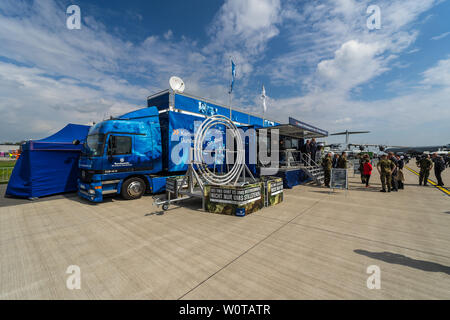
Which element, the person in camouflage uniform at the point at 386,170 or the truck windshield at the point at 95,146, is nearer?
the truck windshield at the point at 95,146

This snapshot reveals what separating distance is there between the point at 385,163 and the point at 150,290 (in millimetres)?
10545

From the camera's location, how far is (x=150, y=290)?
7.56 feet

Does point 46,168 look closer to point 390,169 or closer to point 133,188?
point 133,188

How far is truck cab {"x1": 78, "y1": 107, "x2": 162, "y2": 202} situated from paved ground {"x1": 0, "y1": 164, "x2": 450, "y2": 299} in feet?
3.84

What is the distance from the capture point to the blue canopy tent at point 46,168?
7445mm

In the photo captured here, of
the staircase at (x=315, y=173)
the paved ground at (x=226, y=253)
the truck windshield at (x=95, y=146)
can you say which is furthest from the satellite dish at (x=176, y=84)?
the staircase at (x=315, y=173)

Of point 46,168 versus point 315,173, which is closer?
point 46,168

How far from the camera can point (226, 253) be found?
10.5 ft

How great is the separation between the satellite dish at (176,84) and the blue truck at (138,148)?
20.1 inches

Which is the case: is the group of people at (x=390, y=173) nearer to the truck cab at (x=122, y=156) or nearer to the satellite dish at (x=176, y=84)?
the satellite dish at (x=176, y=84)

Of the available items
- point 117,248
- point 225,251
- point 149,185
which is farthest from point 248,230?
point 149,185

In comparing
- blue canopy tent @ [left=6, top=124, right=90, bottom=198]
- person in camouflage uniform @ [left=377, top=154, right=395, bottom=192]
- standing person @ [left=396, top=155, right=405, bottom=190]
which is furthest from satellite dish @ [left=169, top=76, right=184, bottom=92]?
standing person @ [left=396, top=155, right=405, bottom=190]

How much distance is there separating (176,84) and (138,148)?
3.60 m

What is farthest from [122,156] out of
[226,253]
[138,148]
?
[226,253]
